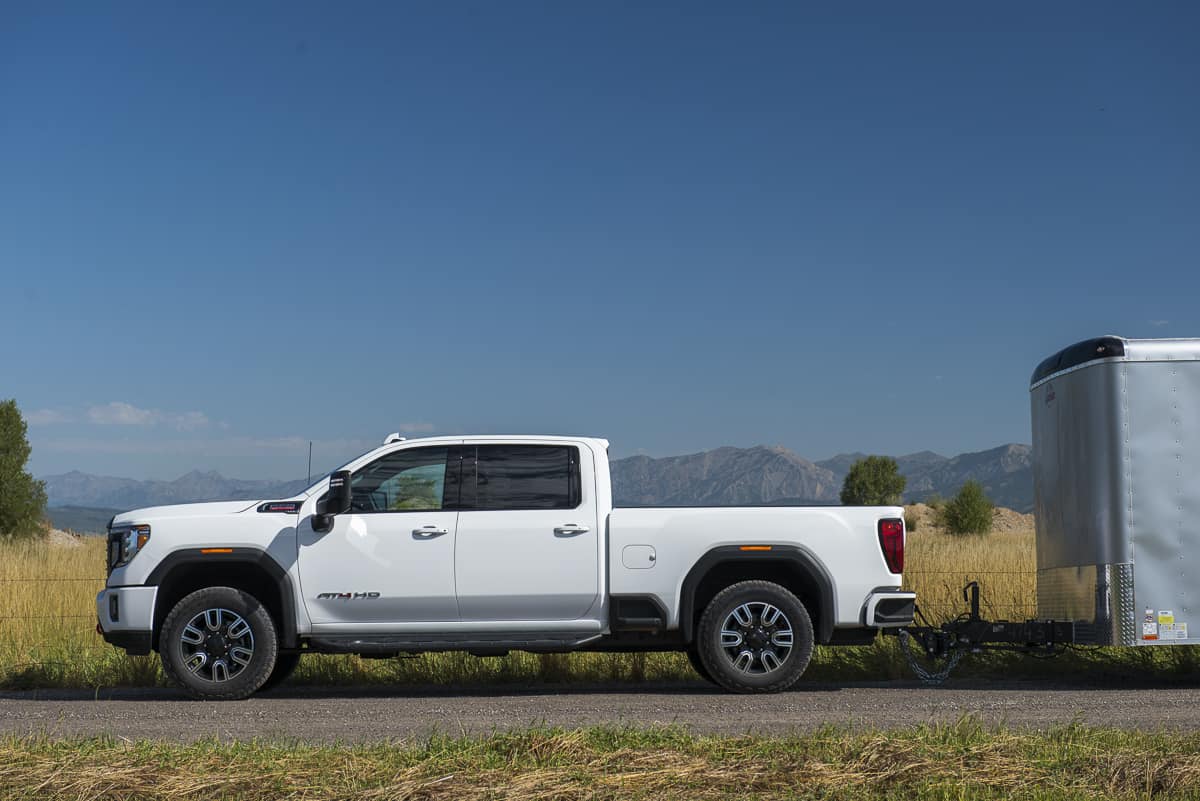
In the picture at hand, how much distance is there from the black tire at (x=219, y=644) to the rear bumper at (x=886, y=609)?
4.83 metres

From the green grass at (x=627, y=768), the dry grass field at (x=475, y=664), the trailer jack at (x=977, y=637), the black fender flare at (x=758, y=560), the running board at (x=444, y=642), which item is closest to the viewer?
the green grass at (x=627, y=768)

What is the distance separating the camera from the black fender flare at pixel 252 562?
1112 centimetres

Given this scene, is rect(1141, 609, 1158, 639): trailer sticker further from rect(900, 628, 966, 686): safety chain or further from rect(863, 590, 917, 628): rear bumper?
rect(863, 590, 917, 628): rear bumper

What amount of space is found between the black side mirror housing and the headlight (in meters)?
1.44

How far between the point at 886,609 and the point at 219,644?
214 inches

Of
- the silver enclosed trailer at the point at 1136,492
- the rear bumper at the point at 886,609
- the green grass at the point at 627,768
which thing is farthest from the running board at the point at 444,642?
the silver enclosed trailer at the point at 1136,492

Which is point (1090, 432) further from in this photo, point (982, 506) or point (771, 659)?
point (982, 506)

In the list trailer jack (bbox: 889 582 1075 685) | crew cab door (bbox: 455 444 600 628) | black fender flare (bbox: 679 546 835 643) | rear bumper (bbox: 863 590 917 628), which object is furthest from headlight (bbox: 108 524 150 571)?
trailer jack (bbox: 889 582 1075 685)

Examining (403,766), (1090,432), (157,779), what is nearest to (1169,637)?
(1090,432)

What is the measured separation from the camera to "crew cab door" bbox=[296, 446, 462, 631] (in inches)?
438

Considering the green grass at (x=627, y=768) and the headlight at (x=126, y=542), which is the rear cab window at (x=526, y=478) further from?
the green grass at (x=627, y=768)

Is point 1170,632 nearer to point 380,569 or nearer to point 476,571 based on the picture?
point 476,571

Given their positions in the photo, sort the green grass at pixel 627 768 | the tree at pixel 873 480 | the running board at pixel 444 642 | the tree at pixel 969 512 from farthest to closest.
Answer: the tree at pixel 873 480 < the tree at pixel 969 512 < the running board at pixel 444 642 < the green grass at pixel 627 768

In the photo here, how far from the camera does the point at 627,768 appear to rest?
7082 millimetres
